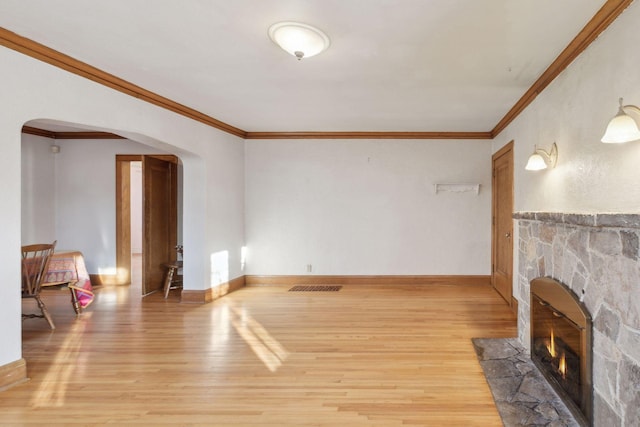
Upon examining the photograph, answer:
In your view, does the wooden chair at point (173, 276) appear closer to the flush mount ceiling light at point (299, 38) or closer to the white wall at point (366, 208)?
the white wall at point (366, 208)

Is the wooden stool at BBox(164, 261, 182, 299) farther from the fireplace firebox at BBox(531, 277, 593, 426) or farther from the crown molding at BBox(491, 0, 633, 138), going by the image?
the crown molding at BBox(491, 0, 633, 138)

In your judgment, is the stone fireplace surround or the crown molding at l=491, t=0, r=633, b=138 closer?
the stone fireplace surround

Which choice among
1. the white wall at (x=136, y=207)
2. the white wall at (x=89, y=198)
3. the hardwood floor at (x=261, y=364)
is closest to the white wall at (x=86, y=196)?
the white wall at (x=89, y=198)

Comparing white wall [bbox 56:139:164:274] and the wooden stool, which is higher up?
white wall [bbox 56:139:164:274]

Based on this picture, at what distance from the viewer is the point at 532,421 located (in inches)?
79.1

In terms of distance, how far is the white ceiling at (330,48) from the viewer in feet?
6.92

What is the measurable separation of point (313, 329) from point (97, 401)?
6.26 feet

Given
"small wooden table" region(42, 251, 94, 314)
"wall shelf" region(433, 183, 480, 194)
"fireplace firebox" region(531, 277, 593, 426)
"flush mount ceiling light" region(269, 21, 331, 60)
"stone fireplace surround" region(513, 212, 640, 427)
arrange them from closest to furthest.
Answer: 1. "stone fireplace surround" region(513, 212, 640, 427)
2. "fireplace firebox" region(531, 277, 593, 426)
3. "flush mount ceiling light" region(269, 21, 331, 60)
4. "small wooden table" region(42, 251, 94, 314)
5. "wall shelf" region(433, 183, 480, 194)

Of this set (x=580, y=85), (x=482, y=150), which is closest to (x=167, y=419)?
(x=580, y=85)

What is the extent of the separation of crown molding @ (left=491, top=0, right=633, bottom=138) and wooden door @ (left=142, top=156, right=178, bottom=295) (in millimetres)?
4938

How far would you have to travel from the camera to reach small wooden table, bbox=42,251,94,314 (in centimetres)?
429

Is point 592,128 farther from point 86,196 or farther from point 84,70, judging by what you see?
point 86,196

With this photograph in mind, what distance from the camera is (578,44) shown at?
245 centimetres

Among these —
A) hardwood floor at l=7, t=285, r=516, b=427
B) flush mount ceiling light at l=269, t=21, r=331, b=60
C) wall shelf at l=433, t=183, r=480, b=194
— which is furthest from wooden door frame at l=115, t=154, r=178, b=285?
wall shelf at l=433, t=183, r=480, b=194
